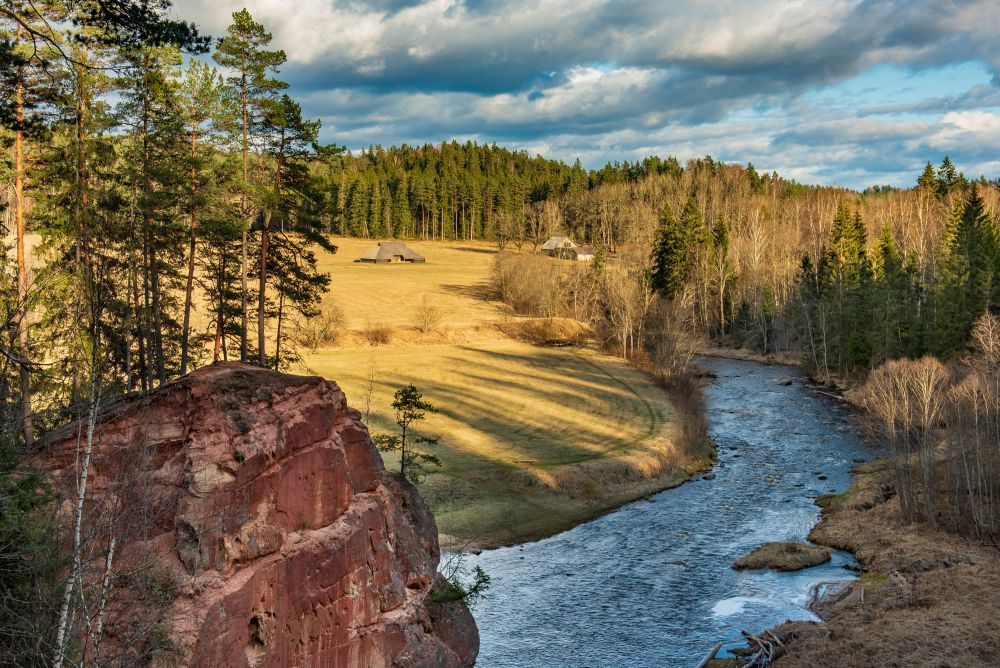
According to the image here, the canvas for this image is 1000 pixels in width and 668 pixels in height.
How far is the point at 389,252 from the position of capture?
136 m

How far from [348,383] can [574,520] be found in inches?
1123

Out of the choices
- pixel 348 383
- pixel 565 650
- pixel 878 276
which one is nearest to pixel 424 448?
pixel 348 383

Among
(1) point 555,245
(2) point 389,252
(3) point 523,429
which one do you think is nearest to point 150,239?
(3) point 523,429

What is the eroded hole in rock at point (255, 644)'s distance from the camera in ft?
53.8

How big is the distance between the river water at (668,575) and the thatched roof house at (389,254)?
90163mm

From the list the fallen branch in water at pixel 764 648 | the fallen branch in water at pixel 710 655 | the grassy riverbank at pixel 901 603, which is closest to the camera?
the grassy riverbank at pixel 901 603

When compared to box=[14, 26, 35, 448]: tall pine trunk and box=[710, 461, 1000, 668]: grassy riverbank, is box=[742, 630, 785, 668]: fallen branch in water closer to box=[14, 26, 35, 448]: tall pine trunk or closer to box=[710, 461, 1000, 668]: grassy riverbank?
box=[710, 461, 1000, 668]: grassy riverbank

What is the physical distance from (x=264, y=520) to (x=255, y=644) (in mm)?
2652

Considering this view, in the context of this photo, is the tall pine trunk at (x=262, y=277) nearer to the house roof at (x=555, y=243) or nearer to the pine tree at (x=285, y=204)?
the pine tree at (x=285, y=204)

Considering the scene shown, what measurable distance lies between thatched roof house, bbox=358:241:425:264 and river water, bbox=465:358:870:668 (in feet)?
296

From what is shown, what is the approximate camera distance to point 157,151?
106ft

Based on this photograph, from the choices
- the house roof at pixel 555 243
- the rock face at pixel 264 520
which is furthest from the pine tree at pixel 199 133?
the house roof at pixel 555 243

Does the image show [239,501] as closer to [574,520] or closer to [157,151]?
[157,151]

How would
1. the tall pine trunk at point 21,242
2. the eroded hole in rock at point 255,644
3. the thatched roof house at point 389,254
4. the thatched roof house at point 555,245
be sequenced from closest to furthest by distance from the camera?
1. the eroded hole in rock at point 255,644
2. the tall pine trunk at point 21,242
3. the thatched roof house at point 389,254
4. the thatched roof house at point 555,245
